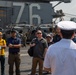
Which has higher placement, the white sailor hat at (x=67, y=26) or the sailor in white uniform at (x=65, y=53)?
the white sailor hat at (x=67, y=26)

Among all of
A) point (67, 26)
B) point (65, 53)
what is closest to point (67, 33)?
point (67, 26)

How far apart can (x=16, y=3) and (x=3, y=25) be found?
5.72m

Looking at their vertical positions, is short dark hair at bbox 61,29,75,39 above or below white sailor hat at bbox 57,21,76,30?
below

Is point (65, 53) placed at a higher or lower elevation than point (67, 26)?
lower

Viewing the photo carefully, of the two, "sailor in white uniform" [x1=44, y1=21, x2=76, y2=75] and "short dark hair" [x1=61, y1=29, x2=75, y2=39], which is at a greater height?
"short dark hair" [x1=61, y1=29, x2=75, y2=39]

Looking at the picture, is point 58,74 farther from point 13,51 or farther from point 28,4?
point 28,4

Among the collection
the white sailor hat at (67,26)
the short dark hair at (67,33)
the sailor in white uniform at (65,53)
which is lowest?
the sailor in white uniform at (65,53)

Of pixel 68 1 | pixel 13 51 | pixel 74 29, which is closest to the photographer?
pixel 74 29

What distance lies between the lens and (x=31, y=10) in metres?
48.0

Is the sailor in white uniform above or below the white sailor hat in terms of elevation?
below

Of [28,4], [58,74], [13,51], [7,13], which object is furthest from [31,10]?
[58,74]

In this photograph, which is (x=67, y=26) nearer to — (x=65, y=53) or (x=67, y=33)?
(x=67, y=33)

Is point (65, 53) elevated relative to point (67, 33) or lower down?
lower down

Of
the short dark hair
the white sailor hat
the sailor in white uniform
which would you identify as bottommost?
the sailor in white uniform
